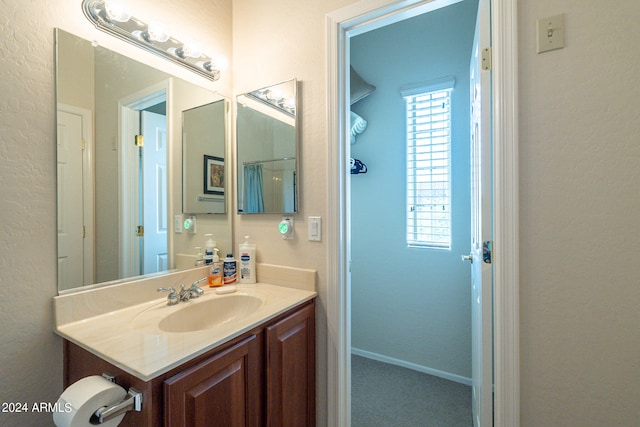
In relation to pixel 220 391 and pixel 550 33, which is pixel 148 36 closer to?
pixel 220 391

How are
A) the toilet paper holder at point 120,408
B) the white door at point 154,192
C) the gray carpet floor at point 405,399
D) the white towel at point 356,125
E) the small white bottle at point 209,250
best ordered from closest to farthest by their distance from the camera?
1. the toilet paper holder at point 120,408
2. the white door at point 154,192
3. the small white bottle at point 209,250
4. the gray carpet floor at point 405,399
5. the white towel at point 356,125

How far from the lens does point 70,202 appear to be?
1.02 meters

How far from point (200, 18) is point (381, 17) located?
3.07 feet

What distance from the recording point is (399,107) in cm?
227

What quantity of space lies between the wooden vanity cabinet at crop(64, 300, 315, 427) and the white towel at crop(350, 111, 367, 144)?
1502mm

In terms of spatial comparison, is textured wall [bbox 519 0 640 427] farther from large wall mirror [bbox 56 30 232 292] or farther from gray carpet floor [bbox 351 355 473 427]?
large wall mirror [bbox 56 30 232 292]

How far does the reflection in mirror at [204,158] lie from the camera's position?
1493mm

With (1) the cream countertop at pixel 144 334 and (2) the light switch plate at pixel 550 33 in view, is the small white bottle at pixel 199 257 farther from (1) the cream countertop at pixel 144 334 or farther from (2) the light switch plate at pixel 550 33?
(2) the light switch plate at pixel 550 33

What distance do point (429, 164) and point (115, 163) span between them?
1.97 meters

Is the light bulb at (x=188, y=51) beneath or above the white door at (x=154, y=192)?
above

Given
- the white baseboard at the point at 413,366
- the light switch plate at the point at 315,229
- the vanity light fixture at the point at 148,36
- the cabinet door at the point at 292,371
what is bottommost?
the white baseboard at the point at 413,366

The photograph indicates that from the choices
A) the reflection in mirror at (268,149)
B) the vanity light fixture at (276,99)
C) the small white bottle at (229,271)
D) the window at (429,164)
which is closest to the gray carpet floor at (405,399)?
the window at (429,164)

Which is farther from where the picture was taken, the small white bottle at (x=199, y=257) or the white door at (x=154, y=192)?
the small white bottle at (x=199, y=257)

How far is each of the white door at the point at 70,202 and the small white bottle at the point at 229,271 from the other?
59 centimetres
